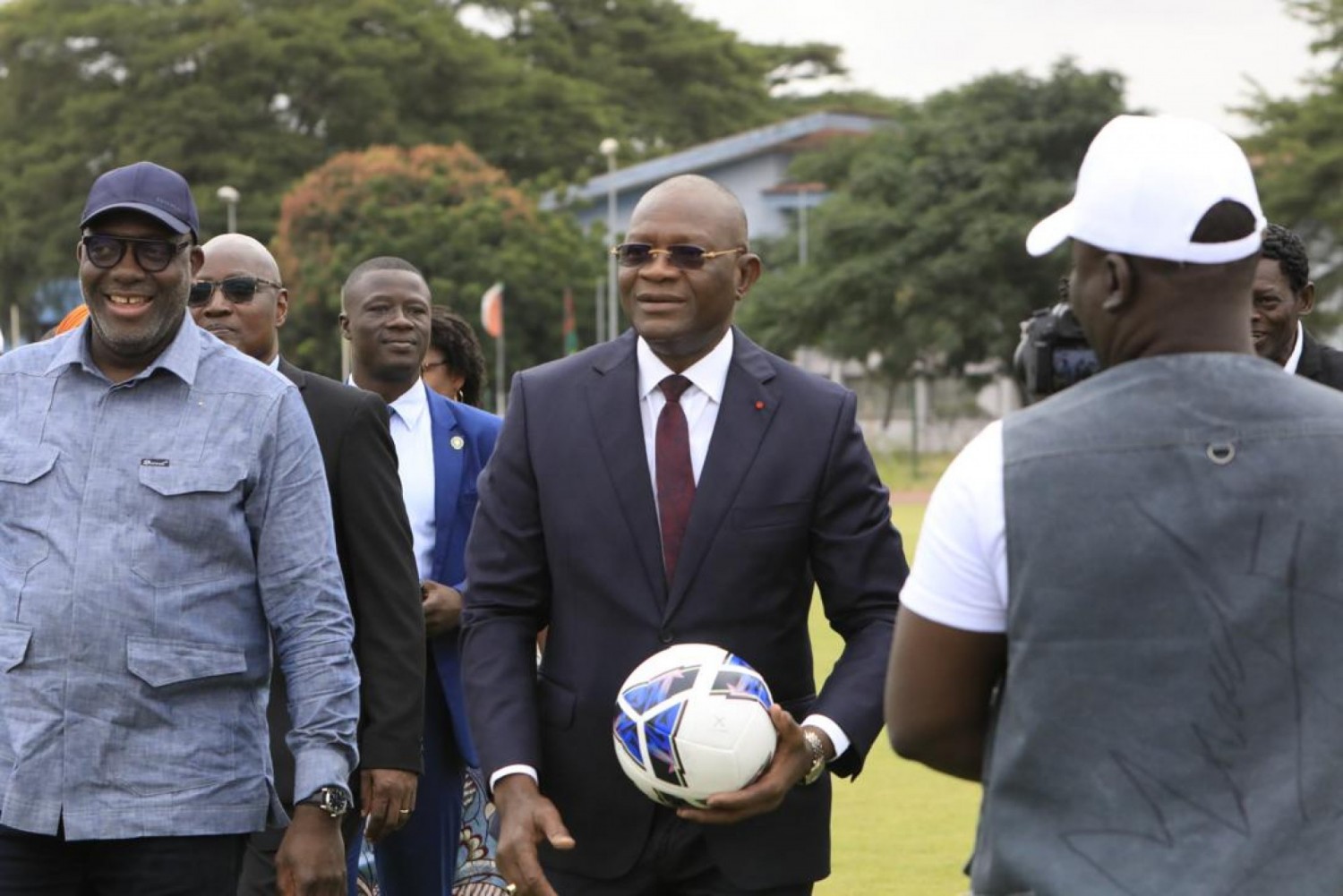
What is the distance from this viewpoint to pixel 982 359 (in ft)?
173

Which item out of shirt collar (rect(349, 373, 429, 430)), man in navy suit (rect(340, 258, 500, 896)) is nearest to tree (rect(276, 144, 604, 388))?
man in navy suit (rect(340, 258, 500, 896))

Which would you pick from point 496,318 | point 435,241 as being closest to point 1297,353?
point 496,318

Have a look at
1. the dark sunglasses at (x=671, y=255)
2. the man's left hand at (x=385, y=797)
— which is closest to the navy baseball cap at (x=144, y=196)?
the dark sunglasses at (x=671, y=255)

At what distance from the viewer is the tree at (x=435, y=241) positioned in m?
57.5

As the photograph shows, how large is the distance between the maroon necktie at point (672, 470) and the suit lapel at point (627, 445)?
0.09 feet

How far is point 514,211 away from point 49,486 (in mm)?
54354

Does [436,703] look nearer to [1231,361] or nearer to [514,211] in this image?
[1231,361]

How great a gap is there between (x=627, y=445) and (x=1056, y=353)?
5.25 ft

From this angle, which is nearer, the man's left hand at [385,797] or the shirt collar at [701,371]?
the shirt collar at [701,371]

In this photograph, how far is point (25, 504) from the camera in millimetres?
4836

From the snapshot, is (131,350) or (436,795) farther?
(436,795)

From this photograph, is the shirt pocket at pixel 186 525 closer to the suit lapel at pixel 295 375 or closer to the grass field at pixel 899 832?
the suit lapel at pixel 295 375

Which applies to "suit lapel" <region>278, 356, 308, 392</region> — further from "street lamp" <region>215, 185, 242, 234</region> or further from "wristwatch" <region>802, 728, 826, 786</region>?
"street lamp" <region>215, 185, 242, 234</region>

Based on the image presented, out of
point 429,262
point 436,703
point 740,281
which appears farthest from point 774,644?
point 429,262
